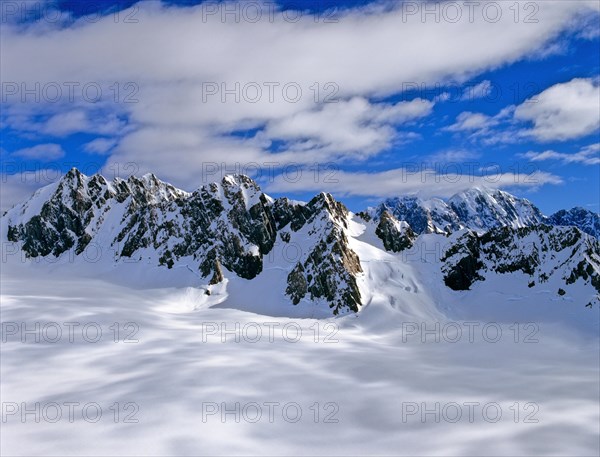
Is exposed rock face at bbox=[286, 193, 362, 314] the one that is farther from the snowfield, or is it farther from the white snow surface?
the snowfield

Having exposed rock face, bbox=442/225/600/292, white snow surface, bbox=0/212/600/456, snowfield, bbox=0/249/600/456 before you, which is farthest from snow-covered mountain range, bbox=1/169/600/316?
snowfield, bbox=0/249/600/456

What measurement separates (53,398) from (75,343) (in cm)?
2269

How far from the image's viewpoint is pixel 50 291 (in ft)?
344

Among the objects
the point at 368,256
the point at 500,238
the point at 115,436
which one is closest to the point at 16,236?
the point at 368,256

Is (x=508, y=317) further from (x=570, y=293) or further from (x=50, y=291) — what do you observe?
(x=50, y=291)

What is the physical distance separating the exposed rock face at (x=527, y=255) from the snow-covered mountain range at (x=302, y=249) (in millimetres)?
250

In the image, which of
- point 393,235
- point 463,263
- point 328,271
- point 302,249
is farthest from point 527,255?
point 302,249

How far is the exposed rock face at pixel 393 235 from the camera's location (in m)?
125

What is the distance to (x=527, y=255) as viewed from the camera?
10638 centimetres

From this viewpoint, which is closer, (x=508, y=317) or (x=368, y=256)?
(x=508, y=317)

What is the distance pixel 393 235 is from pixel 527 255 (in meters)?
35.1

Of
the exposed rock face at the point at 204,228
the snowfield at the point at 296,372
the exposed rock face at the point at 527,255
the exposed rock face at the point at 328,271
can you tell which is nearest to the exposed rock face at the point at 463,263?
the exposed rock face at the point at 527,255

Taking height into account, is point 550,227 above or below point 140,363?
above

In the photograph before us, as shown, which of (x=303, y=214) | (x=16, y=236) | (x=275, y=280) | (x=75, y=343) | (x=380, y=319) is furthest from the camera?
(x=16, y=236)
